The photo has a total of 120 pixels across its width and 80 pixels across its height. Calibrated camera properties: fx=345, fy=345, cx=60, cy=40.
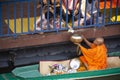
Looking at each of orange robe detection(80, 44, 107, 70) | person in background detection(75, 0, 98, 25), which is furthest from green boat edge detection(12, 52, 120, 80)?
person in background detection(75, 0, 98, 25)

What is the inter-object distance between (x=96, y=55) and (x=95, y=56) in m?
0.03

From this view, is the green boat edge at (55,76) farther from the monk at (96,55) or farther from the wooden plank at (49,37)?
the wooden plank at (49,37)

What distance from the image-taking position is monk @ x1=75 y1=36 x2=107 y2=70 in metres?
6.38

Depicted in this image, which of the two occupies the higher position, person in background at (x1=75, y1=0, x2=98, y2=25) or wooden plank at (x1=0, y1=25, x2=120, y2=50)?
person in background at (x1=75, y1=0, x2=98, y2=25)

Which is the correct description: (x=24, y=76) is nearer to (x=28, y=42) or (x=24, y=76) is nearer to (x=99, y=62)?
(x=28, y=42)

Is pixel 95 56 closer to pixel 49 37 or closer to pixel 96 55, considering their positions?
pixel 96 55

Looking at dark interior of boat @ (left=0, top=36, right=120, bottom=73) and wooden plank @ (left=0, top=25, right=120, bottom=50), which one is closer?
wooden plank @ (left=0, top=25, right=120, bottom=50)

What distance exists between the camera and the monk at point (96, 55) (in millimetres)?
6383

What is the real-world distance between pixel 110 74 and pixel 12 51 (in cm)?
195

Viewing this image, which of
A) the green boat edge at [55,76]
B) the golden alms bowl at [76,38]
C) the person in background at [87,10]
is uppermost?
the person in background at [87,10]

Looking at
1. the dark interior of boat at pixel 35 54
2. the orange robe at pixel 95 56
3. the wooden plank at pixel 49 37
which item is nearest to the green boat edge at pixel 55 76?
the orange robe at pixel 95 56

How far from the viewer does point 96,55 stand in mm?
6402

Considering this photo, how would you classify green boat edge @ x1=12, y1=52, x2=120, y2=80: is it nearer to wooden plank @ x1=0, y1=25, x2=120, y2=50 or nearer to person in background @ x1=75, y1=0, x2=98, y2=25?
wooden plank @ x1=0, y1=25, x2=120, y2=50

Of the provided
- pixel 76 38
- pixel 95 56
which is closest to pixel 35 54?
pixel 76 38
